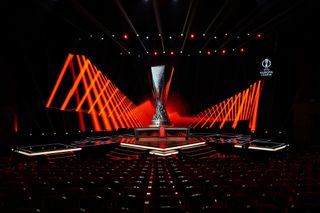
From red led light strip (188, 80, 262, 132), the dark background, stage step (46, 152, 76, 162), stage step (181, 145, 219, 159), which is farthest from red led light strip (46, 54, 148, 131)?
stage step (181, 145, 219, 159)

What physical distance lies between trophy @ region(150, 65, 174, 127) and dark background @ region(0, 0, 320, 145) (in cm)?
100

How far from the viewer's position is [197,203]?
4512 mm

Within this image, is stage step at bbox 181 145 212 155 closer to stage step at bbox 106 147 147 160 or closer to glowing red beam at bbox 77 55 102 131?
stage step at bbox 106 147 147 160

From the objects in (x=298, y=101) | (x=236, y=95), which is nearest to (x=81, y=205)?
(x=298, y=101)

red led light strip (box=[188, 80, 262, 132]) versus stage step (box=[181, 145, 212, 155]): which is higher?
red led light strip (box=[188, 80, 262, 132])

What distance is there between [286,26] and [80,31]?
12.8 meters

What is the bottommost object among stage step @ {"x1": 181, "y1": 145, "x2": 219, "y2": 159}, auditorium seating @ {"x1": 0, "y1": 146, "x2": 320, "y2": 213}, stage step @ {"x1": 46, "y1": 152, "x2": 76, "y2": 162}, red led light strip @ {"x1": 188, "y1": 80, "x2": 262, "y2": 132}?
stage step @ {"x1": 46, "y1": 152, "x2": 76, "y2": 162}

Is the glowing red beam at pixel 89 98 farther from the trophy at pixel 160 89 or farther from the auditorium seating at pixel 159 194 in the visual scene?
the auditorium seating at pixel 159 194

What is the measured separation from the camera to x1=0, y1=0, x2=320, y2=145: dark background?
1387cm

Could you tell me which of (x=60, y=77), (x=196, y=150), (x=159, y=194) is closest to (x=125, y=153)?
(x=196, y=150)

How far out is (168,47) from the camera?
22.5m

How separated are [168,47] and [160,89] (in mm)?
3481

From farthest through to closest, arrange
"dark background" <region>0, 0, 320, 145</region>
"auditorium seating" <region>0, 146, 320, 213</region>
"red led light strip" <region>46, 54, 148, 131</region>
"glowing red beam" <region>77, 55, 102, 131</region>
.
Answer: "glowing red beam" <region>77, 55, 102, 131</region> → "red led light strip" <region>46, 54, 148, 131</region> → "dark background" <region>0, 0, 320, 145</region> → "auditorium seating" <region>0, 146, 320, 213</region>

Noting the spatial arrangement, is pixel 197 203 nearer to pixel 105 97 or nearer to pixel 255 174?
pixel 255 174
